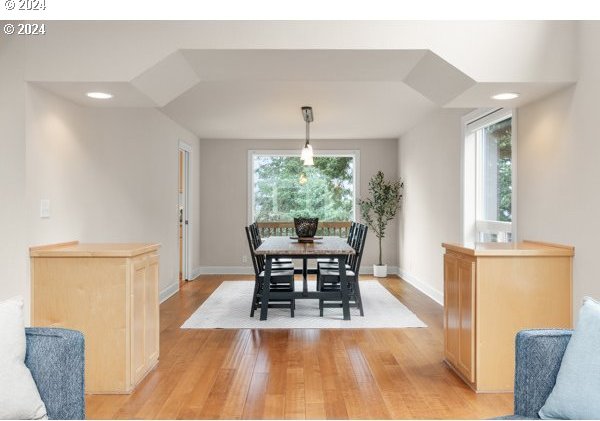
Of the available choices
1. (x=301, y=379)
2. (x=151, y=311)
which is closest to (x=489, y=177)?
(x=301, y=379)

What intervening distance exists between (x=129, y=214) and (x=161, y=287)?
140cm

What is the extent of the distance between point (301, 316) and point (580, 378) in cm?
396

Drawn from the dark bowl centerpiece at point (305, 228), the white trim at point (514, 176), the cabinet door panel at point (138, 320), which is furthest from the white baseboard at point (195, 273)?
the white trim at point (514, 176)

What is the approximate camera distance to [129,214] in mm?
5414

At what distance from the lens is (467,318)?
11.1 feet

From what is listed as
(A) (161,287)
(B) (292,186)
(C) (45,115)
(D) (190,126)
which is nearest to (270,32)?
(C) (45,115)

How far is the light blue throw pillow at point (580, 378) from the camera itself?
5.64ft

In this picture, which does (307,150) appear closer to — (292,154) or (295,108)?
(295,108)

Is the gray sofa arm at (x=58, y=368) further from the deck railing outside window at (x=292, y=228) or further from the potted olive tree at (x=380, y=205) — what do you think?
the deck railing outside window at (x=292, y=228)

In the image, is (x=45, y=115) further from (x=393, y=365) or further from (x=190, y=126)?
(x=190, y=126)

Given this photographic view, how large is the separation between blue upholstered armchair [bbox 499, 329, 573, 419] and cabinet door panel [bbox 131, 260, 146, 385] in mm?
2332

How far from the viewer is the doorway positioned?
26.5ft

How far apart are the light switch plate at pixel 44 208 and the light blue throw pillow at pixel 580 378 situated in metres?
3.09

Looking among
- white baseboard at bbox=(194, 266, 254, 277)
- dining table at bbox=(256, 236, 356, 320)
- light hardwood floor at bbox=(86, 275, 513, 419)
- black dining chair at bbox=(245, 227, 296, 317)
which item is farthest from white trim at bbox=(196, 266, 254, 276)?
light hardwood floor at bbox=(86, 275, 513, 419)
